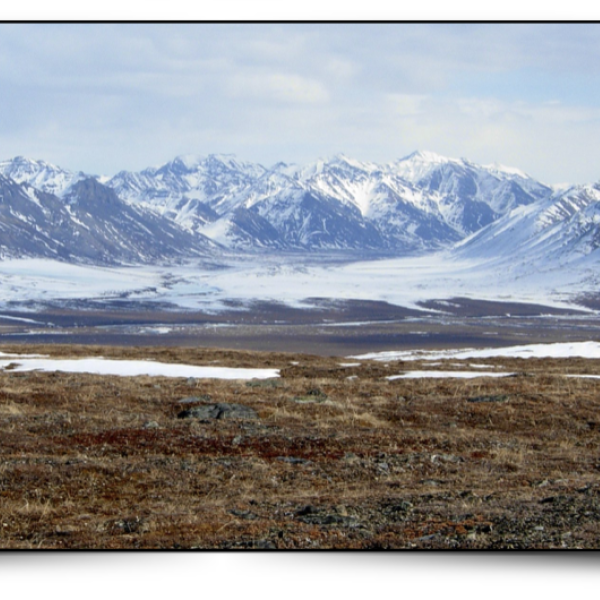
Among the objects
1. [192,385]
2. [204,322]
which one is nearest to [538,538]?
[192,385]

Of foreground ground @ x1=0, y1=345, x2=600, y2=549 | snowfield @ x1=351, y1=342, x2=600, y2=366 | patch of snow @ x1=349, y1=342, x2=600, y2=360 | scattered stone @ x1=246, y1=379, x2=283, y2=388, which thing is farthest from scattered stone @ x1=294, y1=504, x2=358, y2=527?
patch of snow @ x1=349, y1=342, x2=600, y2=360

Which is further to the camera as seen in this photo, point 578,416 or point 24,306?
point 24,306

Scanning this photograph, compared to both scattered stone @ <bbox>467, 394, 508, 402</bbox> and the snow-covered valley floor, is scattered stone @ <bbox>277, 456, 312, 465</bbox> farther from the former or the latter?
the snow-covered valley floor

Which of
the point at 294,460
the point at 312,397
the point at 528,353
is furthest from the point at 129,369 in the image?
the point at 528,353

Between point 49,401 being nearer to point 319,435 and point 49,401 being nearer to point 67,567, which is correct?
point 319,435

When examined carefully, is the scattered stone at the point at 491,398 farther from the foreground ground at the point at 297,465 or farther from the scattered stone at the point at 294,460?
the scattered stone at the point at 294,460

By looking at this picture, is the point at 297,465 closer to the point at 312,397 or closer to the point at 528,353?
the point at 312,397
